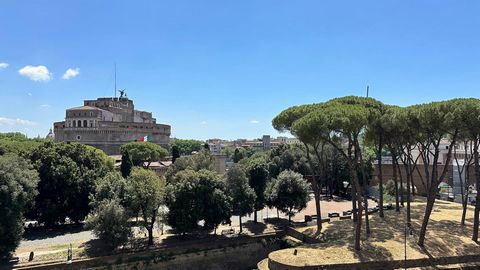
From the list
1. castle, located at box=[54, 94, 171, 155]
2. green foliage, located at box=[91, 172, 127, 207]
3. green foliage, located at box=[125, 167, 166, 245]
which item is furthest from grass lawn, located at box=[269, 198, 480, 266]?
castle, located at box=[54, 94, 171, 155]

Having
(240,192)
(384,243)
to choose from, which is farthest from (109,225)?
(384,243)

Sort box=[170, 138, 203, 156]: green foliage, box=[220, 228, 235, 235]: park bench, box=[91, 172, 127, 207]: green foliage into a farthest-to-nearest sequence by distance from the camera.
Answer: box=[170, 138, 203, 156]: green foliage → box=[220, 228, 235, 235]: park bench → box=[91, 172, 127, 207]: green foliage

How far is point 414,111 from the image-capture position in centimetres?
2120

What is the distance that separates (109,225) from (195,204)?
563cm

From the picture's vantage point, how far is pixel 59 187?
28.2 meters

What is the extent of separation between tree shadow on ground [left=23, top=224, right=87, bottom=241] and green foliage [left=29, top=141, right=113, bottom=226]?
26.2 inches

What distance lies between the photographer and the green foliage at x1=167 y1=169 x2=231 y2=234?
24.6m

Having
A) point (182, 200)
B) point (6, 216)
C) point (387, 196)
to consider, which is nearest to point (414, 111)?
point (182, 200)

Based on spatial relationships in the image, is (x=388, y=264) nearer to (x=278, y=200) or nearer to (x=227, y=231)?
(x=278, y=200)

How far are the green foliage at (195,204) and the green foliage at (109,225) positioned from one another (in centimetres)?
342

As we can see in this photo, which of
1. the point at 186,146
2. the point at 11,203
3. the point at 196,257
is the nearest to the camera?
the point at 11,203

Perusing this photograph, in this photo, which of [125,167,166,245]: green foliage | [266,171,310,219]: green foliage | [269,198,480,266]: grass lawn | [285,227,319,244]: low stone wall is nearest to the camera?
[269,198,480,266]: grass lawn

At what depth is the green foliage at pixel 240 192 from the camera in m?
27.7

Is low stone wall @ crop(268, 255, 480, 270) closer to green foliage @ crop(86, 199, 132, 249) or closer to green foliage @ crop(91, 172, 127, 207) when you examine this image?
green foliage @ crop(86, 199, 132, 249)
